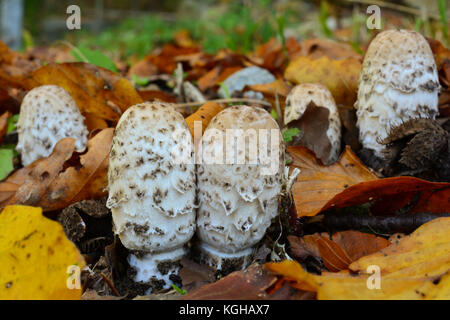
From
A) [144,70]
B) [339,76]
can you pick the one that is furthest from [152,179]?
[144,70]

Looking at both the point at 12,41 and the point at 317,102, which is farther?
the point at 12,41

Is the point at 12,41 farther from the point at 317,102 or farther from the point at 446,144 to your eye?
the point at 446,144

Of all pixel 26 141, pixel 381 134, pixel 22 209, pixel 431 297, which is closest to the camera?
pixel 431 297

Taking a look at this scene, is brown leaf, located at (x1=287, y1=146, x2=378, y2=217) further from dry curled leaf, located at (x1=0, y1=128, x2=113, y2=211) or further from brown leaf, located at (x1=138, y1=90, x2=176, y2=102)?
brown leaf, located at (x1=138, y1=90, x2=176, y2=102)

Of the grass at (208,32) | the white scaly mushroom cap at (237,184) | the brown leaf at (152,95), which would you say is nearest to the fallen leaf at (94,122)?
the brown leaf at (152,95)

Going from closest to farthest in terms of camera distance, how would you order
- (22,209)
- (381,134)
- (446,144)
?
(22,209) → (446,144) → (381,134)

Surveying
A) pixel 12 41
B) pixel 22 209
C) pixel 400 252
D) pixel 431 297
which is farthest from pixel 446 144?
pixel 12 41
